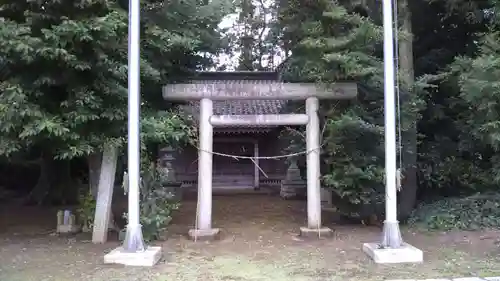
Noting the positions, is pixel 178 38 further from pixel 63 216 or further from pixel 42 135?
pixel 63 216

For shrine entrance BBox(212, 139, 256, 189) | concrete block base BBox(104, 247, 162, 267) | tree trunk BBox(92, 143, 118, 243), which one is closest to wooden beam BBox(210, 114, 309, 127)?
tree trunk BBox(92, 143, 118, 243)

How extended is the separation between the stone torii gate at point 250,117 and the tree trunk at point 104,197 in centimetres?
167

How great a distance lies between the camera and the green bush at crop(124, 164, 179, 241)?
9.06 meters

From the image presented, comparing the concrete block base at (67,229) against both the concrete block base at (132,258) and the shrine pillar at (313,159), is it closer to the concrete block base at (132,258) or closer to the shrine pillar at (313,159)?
the concrete block base at (132,258)

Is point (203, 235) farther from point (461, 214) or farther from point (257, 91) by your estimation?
point (461, 214)

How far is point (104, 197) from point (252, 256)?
314 centimetres

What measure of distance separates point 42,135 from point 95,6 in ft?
7.80

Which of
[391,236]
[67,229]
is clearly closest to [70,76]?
[67,229]

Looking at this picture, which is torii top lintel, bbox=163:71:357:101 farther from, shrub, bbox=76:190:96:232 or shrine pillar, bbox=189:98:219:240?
shrub, bbox=76:190:96:232

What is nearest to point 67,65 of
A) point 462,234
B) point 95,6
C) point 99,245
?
point 95,6

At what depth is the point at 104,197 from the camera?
9.41 meters

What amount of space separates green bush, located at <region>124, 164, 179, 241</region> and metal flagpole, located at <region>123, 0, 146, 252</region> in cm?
126

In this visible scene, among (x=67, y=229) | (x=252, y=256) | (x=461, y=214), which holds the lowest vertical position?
(x=252, y=256)

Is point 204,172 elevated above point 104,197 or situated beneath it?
elevated above
